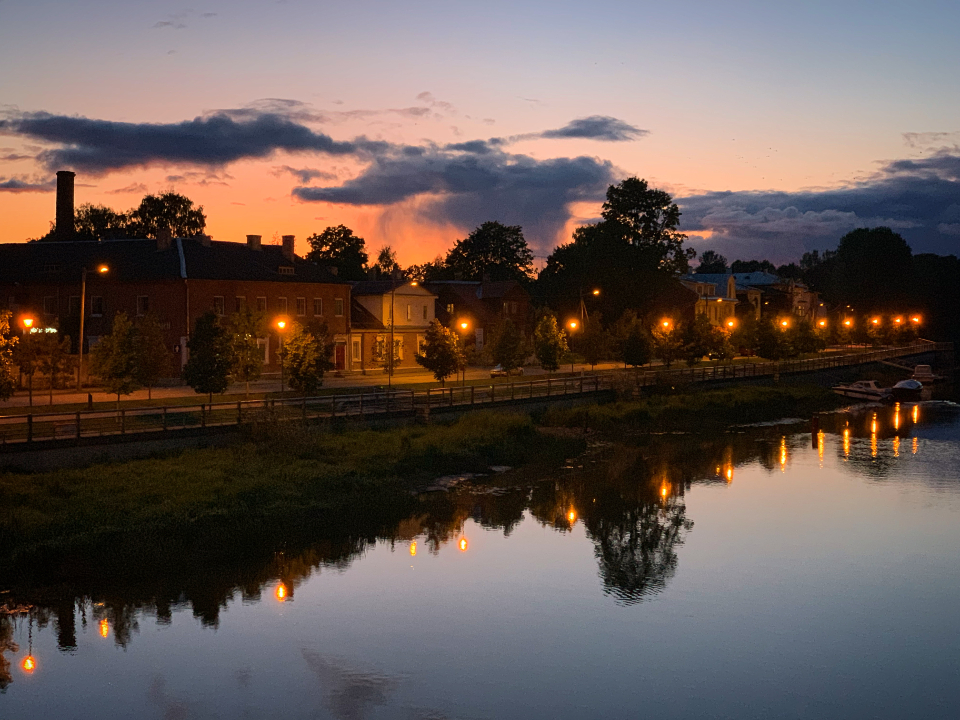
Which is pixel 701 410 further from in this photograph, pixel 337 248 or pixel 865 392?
pixel 337 248

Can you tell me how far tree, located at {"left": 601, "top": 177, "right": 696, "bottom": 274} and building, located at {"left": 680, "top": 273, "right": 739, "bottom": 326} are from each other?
27966mm

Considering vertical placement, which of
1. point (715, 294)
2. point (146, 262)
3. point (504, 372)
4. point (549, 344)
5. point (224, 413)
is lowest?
point (224, 413)

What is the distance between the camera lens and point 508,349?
212 feet

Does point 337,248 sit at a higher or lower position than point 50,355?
higher

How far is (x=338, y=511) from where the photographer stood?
104ft

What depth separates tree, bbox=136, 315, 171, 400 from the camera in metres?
45.4

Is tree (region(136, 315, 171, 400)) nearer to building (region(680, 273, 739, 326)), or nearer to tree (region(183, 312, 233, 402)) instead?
tree (region(183, 312, 233, 402))

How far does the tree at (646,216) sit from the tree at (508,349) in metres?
25.3

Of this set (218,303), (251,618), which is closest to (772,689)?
(251,618)

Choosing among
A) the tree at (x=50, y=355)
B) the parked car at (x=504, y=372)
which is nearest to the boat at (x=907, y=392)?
the parked car at (x=504, y=372)

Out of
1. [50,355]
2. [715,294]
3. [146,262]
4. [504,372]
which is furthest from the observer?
[715,294]

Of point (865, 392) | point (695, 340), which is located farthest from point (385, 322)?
point (865, 392)

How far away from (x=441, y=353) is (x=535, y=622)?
3343 cm

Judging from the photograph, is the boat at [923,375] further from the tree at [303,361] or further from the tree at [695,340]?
the tree at [303,361]
